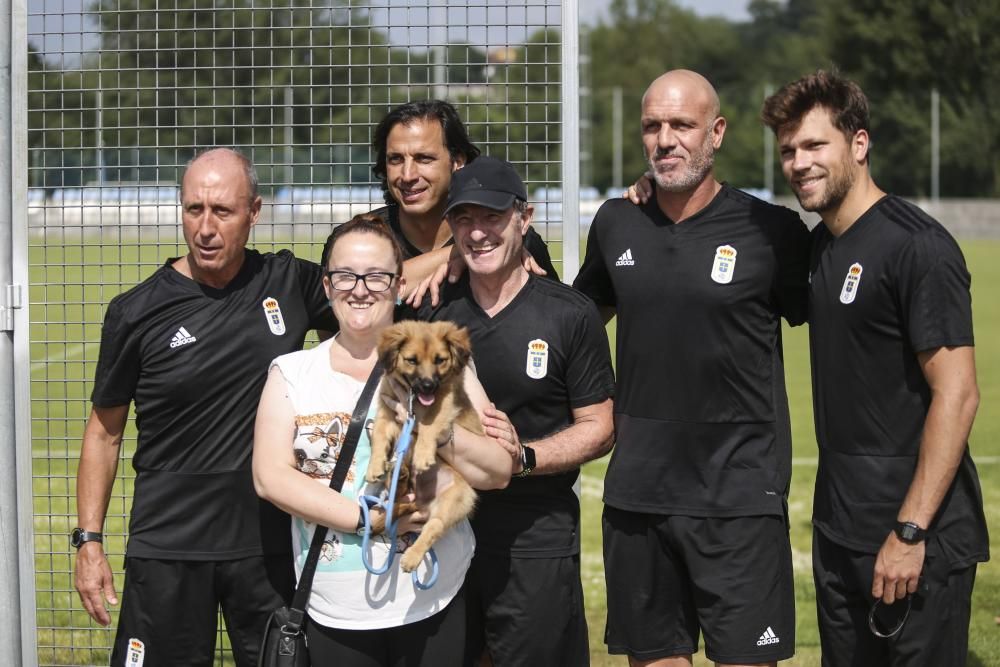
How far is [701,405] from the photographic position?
4453mm

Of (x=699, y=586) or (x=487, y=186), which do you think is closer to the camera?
(x=487, y=186)

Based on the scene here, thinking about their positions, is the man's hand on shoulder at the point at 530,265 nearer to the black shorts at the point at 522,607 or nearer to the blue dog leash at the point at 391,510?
the blue dog leash at the point at 391,510

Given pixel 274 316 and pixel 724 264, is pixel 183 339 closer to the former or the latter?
pixel 274 316

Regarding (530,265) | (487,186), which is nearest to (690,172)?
(530,265)

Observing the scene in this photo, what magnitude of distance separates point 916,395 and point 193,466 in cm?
248

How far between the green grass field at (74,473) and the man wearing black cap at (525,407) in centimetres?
185

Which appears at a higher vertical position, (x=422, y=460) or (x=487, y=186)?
(x=487, y=186)

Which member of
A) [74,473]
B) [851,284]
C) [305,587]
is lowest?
[74,473]

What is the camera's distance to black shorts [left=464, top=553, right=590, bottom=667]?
14.1ft

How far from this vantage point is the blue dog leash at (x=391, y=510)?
3.64m

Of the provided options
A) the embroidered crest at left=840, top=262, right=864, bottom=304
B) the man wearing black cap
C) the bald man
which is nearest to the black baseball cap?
the man wearing black cap

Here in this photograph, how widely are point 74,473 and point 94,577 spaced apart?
20.9 ft

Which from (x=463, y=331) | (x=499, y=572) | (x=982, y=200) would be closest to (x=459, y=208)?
(x=463, y=331)

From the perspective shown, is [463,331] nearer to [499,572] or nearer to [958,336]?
[499,572]
